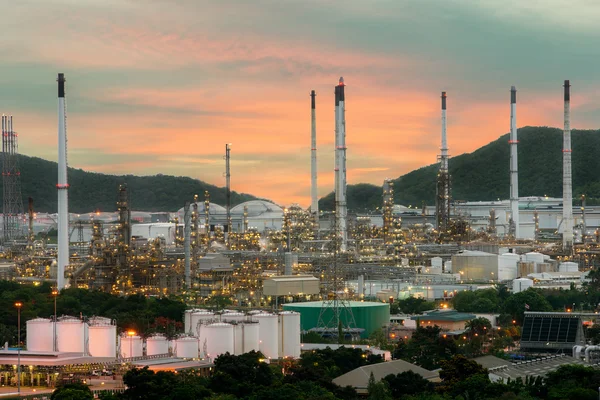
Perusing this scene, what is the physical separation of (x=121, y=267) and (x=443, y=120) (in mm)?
30609

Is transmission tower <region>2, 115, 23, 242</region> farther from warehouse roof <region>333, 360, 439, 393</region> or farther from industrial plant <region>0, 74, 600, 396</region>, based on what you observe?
warehouse roof <region>333, 360, 439, 393</region>

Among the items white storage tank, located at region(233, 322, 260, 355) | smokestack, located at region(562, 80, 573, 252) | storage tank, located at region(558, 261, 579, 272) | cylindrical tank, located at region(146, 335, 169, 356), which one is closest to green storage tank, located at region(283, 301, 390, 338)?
white storage tank, located at region(233, 322, 260, 355)

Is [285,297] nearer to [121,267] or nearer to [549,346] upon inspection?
[121,267]

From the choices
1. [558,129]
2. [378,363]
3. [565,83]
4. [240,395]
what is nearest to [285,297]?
[378,363]

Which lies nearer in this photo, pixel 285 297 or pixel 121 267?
pixel 285 297

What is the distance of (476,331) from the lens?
40812mm

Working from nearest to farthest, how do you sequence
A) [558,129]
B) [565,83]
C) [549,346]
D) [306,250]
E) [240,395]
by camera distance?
[240,395], [549,346], [306,250], [565,83], [558,129]

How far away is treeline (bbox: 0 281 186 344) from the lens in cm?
4344

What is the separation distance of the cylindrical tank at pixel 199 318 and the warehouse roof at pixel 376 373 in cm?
800

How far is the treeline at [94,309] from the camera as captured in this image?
43.4 metres

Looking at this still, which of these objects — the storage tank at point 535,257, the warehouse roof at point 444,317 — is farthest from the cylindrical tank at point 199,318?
the storage tank at point 535,257

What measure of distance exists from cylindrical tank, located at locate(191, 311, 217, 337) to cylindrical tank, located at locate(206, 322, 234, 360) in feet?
5.29

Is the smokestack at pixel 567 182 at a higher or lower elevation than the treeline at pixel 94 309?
higher

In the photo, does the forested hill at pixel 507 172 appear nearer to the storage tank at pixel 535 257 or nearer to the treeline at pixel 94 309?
the storage tank at pixel 535 257
